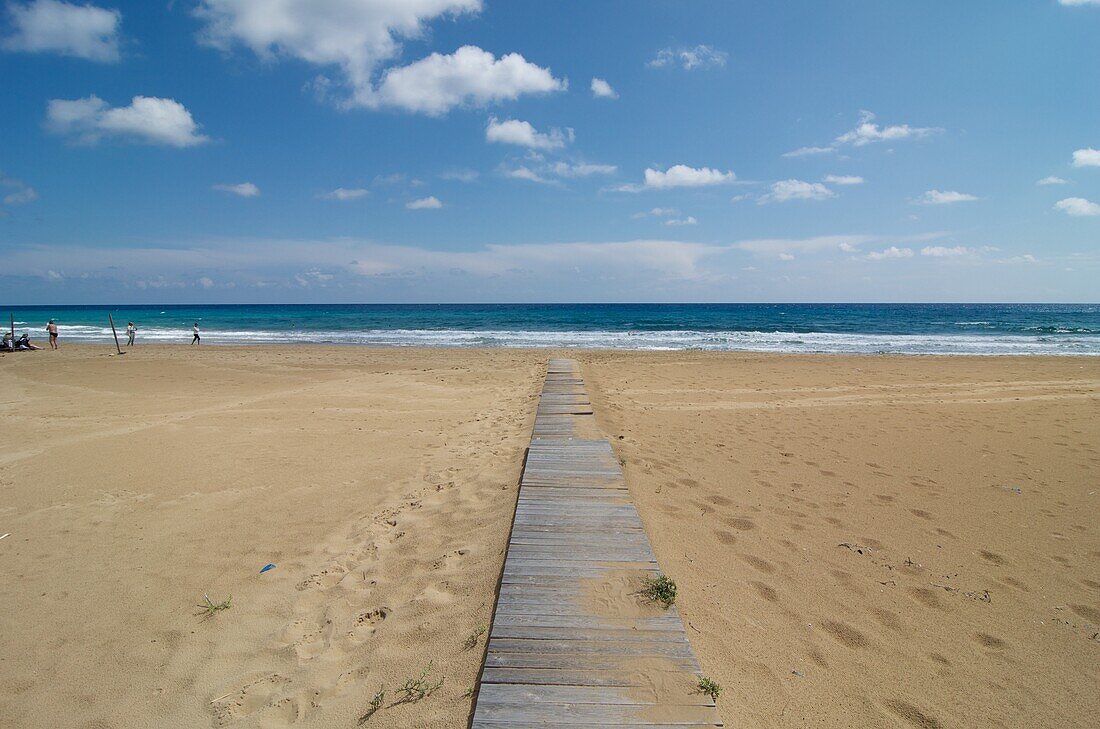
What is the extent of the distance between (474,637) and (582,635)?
69 centimetres

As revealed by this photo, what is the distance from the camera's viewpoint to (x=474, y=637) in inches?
111

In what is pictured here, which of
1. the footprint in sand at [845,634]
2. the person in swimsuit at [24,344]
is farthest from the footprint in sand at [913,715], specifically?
the person in swimsuit at [24,344]

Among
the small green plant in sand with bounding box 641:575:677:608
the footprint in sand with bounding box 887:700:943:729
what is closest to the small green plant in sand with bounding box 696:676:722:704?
the small green plant in sand with bounding box 641:575:677:608

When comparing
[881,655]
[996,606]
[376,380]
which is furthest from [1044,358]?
[376,380]

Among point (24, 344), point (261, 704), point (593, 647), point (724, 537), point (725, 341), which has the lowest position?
point (261, 704)

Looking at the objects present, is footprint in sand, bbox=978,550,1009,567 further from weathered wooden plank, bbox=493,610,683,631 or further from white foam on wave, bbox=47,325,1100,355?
white foam on wave, bbox=47,325,1100,355

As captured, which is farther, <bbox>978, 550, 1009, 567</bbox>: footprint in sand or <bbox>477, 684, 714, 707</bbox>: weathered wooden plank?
<bbox>978, 550, 1009, 567</bbox>: footprint in sand

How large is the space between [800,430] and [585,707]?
7117 mm

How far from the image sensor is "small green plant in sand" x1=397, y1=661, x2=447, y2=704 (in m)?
2.45

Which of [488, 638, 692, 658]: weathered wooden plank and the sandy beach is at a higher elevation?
[488, 638, 692, 658]: weathered wooden plank

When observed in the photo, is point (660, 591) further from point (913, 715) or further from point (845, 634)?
point (913, 715)

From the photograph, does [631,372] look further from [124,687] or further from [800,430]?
[124,687]

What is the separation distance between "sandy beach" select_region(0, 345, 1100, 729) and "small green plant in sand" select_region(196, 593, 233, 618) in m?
0.04

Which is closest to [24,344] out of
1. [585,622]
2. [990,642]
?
[585,622]
